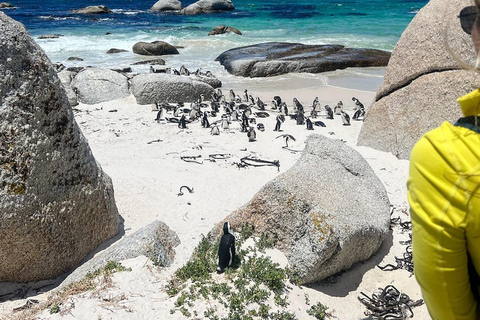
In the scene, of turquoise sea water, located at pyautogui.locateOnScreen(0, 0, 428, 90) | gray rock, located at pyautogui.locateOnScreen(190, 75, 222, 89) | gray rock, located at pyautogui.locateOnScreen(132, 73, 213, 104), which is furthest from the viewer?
turquoise sea water, located at pyautogui.locateOnScreen(0, 0, 428, 90)

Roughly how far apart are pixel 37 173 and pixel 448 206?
4.72 metres

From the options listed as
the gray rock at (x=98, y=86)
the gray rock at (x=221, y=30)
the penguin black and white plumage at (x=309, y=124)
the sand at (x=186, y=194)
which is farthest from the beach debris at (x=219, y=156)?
the gray rock at (x=221, y=30)

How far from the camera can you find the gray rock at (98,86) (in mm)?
13820

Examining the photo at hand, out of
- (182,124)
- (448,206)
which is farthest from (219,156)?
(448,206)

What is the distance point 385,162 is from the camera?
8266 mm

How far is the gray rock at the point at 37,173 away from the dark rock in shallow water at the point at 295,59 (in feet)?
44.9

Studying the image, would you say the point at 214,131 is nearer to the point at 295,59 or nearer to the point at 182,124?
the point at 182,124

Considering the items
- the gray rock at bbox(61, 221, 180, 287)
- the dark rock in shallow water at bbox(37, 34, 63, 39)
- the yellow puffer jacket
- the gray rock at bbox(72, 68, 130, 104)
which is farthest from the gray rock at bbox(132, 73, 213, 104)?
the dark rock in shallow water at bbox(37, 34, 63, 39)

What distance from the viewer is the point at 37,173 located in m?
5.10

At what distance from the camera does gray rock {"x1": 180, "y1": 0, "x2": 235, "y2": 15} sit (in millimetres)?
45156

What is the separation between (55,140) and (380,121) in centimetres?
601

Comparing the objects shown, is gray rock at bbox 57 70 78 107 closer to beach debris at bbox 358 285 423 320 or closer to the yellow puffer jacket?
beach debris at bbox 358 285 423 320

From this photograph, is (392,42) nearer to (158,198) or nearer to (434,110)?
(434,110)

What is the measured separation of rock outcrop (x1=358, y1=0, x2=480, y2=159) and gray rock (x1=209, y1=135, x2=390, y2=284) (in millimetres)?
2775
